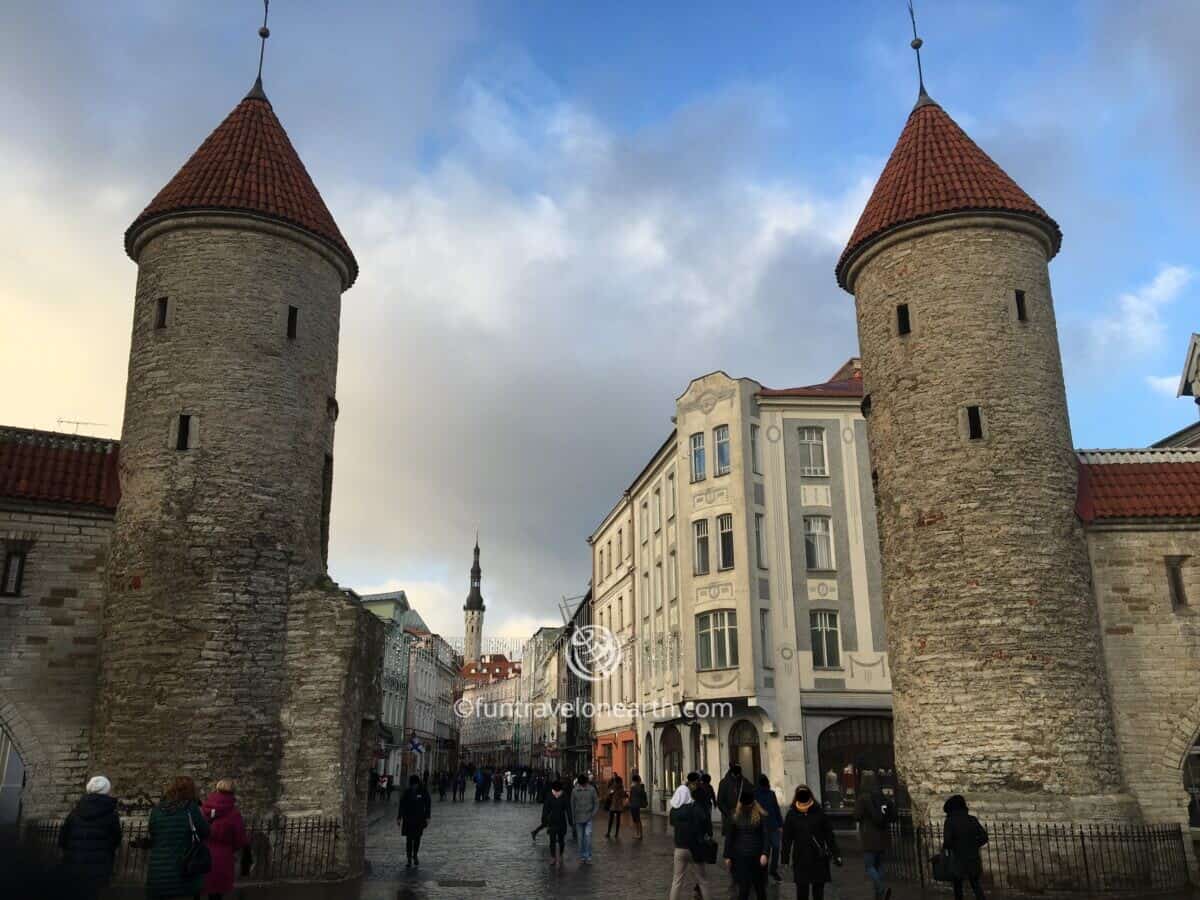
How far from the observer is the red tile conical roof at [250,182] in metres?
18.5

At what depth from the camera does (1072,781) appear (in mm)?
15570

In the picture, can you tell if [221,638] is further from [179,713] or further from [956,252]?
[956,252]

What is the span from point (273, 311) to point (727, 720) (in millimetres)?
19810

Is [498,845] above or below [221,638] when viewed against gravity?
below

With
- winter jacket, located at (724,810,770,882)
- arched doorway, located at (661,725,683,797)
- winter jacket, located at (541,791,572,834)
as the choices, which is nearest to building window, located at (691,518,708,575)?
arched doorway, located at (661,725,683,797)

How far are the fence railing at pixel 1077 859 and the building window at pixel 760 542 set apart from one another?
15885 mm

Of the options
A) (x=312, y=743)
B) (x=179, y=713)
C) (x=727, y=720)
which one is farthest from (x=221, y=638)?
(x=727, y=720)

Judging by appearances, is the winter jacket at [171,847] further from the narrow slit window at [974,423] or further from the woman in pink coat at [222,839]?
the narrow slit window at [974,423]

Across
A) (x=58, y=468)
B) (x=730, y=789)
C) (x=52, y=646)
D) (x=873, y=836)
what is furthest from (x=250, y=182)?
(x=873, y=836)

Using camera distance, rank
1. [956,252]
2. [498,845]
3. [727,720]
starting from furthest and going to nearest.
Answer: [727,720], [498,845], [956,252]

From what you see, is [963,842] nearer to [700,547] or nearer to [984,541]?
[984,541]

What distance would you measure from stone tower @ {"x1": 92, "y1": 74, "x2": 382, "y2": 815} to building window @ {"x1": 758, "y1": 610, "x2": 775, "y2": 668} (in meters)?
15.0

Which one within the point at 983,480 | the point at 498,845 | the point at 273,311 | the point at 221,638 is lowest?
the point at 498,845

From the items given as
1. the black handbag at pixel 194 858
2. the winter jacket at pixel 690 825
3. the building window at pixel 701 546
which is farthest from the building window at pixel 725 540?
the black handbag at pixel 194 858
